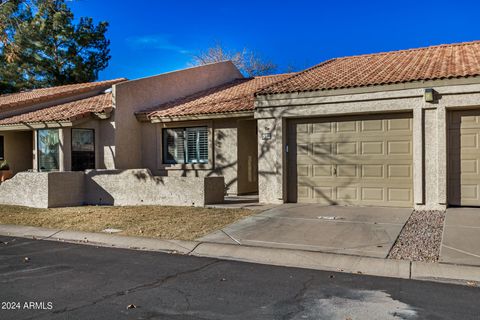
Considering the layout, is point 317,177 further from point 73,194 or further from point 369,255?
point 73,194

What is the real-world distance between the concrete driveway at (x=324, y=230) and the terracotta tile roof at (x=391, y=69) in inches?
132

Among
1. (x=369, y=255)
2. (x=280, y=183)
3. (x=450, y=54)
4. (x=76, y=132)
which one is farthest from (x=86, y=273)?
(x=450, y=54)

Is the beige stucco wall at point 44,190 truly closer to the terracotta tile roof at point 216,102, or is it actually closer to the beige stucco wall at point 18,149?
the terracotta tile roof at point 216,102

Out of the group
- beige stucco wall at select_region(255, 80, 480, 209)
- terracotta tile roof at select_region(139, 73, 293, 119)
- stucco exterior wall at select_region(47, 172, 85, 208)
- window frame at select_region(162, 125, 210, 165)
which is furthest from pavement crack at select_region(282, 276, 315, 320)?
window frame at select_region(162, 125, 210, 165)

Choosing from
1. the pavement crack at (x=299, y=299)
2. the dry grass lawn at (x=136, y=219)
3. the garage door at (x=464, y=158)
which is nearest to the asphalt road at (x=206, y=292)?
the pavement crack at (x=299, y=299)

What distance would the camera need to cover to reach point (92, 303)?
17.6 feet

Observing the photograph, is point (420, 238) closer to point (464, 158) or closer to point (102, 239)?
point (464, 158)

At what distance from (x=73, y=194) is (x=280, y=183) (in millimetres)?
6619

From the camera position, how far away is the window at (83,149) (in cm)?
1708

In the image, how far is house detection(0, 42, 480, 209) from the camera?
11.1m

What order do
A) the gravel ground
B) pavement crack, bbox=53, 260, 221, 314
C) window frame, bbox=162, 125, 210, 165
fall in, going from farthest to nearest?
window frame, bbox=162, 125, 210, 165
the gravel ground
pavement crack, bbox=53, 260, 221, 314

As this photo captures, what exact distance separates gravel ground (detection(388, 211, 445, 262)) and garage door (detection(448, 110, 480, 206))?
883 millimetres

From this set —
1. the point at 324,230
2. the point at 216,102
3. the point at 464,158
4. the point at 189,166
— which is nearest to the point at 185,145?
the point at 189,166

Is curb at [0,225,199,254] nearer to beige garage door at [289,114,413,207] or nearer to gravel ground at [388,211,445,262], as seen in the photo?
gravel ground at [388,211,445,262]
